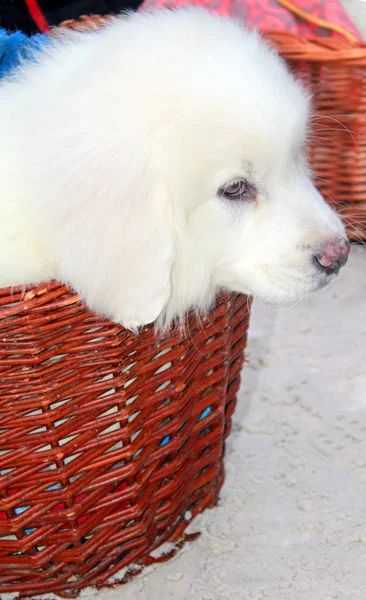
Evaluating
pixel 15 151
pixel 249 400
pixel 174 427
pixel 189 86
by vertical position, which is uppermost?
pixel 189 86

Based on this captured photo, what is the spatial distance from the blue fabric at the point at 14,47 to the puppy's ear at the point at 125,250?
1.95 feet

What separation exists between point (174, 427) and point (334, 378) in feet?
2.78

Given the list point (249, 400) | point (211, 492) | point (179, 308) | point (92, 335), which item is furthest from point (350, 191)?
point (92, 335)

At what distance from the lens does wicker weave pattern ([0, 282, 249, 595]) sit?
1069mm

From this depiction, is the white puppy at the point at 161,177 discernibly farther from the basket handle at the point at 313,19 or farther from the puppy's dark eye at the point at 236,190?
the basket handle at the point at 313,19

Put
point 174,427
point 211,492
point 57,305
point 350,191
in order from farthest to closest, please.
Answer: point 350,191
point 211,492
point 174,427
point 57,305

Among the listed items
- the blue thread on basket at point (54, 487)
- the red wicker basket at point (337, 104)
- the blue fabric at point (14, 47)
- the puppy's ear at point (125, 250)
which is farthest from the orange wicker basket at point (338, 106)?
the blue thread on basket at point (54, 487)

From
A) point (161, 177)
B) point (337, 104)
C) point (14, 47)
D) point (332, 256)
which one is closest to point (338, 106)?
point (337, 104)

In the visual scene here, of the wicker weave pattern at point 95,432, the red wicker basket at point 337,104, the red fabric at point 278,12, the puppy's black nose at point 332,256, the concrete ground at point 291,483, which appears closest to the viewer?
the wicker weave pattern at point 95,432

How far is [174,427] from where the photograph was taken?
1.33m

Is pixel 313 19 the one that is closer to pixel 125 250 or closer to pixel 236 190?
pixel 236 190

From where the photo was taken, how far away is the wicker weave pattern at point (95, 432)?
3.51ft

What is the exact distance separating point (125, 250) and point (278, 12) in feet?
5.29

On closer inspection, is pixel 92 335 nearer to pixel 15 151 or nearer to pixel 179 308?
pixel 179 308
